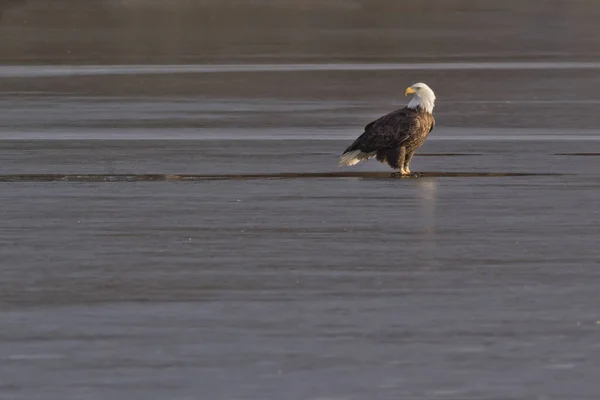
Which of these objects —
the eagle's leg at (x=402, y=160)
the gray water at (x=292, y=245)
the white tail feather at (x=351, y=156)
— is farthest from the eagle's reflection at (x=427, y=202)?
the white tail feather at (x=351, y=156)

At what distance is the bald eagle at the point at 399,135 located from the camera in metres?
17.9

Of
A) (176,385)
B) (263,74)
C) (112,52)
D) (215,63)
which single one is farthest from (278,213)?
(112,52)

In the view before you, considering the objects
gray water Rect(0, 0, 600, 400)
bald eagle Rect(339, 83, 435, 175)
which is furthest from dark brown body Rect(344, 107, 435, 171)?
gray water Rect(0, 0, 600, 400)

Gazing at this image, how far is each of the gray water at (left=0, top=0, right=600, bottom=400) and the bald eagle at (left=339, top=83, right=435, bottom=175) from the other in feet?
0.82

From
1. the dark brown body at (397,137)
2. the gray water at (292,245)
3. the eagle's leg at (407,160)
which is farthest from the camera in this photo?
the eagle's leg at (407,160)

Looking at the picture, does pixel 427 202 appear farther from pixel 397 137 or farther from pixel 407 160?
pixel 407 160

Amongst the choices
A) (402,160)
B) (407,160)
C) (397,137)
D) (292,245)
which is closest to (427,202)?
(397,137)

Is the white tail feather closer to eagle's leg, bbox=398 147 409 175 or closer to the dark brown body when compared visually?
the dark brown body

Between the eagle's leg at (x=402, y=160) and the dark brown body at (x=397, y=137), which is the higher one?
the dark brown body at (x=397, y=137)

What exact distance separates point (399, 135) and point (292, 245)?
202 inches

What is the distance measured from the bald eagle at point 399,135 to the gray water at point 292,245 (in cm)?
25

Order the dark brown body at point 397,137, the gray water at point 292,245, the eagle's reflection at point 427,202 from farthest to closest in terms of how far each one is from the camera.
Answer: the dark brown body at point 397,137 < the eagle's reflection at point 427,202 < the gray water at point 292,245

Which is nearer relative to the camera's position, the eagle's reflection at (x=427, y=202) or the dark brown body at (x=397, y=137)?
the eagle's reflection at (x=427, y=202)

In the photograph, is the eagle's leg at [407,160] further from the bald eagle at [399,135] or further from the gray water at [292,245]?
the gray water at [292,245]
